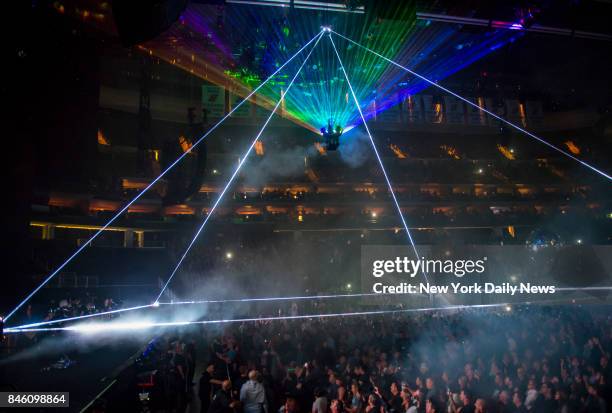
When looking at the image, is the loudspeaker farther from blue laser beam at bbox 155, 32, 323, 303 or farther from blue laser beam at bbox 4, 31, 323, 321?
blue laser beam at bbox 155, 32, 323, 303

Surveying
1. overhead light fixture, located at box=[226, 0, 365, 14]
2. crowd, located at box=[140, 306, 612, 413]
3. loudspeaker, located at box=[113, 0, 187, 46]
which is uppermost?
overhead light fixture, located at box=[226, 0, 365, 14]

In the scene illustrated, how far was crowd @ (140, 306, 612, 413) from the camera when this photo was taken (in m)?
4.70

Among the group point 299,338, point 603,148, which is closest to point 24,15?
point 299,338

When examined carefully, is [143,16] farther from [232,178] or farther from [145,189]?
[232,178]

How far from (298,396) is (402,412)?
4.18 feet

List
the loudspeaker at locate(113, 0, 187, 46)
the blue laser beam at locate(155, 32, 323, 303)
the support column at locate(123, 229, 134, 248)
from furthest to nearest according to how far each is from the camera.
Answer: the support column at locate(123, 229, 134, 248) → the blue laser beam at locate(155, 32, 323, 303) → the loudspeaker at locate(113, 0, 187, 46)

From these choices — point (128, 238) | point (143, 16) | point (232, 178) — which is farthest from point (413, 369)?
point (232, 178)

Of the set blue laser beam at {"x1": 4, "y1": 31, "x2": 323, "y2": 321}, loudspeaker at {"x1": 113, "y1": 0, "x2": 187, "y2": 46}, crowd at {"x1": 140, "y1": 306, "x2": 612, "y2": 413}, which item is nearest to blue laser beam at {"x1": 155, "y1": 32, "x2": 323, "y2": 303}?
blue laser beam at {"x1": 4, "y1": 31, "x2": 323, "y2": 321}

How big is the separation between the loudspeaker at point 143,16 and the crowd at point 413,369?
3962 mm

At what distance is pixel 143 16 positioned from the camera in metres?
4.33

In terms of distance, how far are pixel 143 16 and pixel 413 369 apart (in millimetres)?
5990

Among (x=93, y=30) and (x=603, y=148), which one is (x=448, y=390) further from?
(x=603, y=148)

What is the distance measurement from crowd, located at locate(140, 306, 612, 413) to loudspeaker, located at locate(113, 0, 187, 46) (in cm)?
396

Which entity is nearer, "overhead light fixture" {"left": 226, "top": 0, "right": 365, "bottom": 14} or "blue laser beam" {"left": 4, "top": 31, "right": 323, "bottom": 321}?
"overhead light fixture" {"left": 226, "top": 0, "right": 365, "bottom": 14}
